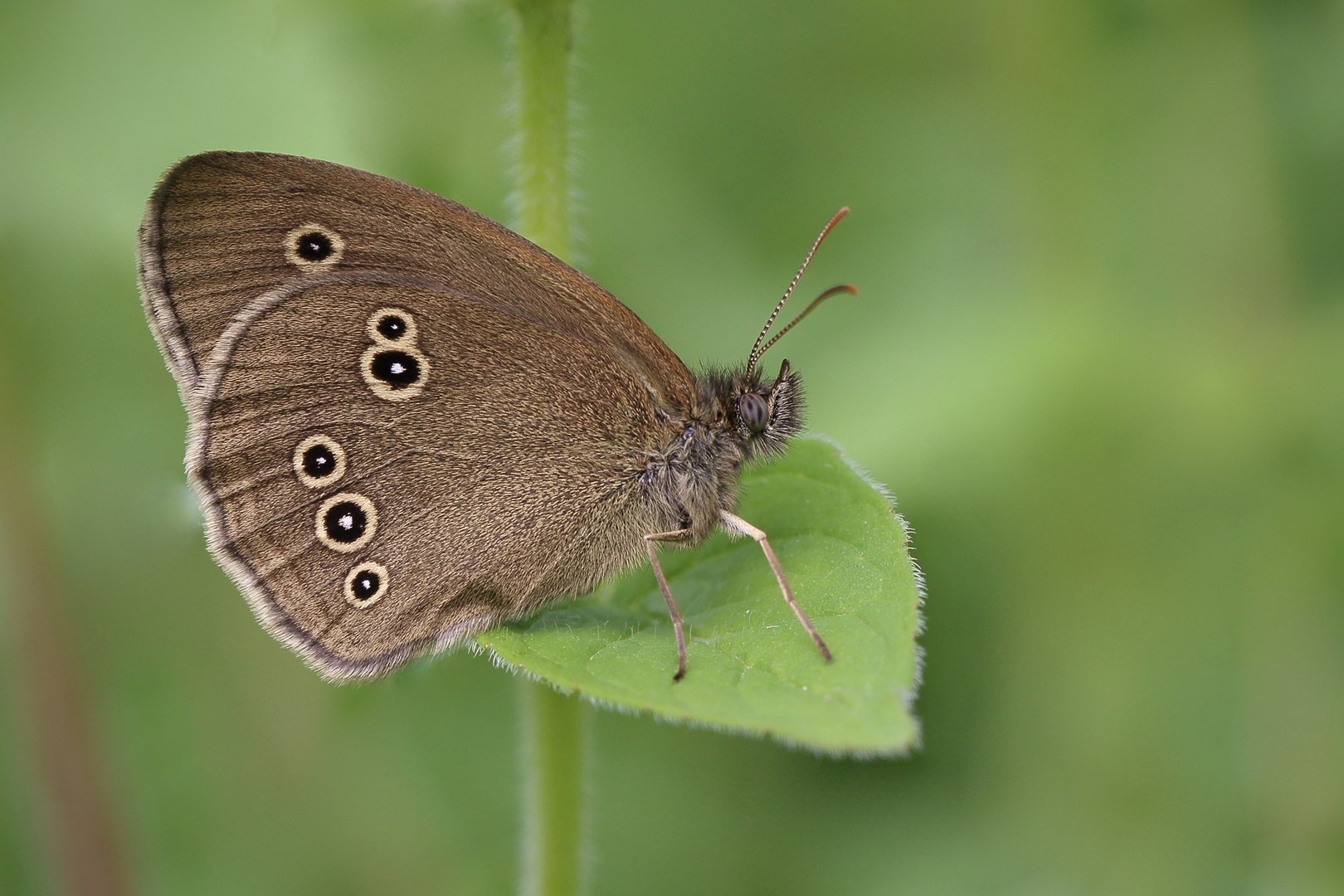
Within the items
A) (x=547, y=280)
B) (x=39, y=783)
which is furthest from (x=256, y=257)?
(x=39, y=783)

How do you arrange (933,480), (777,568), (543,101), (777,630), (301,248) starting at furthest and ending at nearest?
(933,480), (301,248), (543,101), (777,568), (777,630)

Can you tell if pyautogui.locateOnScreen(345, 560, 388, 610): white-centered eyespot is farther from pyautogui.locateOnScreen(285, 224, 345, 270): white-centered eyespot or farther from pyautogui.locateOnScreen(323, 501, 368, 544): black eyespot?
pyautogui.locateOnScreen(285, 224, 345, 270): white-centered eyespot

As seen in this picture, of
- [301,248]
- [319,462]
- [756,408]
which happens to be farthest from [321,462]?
[756,408]

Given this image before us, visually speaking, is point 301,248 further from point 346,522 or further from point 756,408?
point 756,408

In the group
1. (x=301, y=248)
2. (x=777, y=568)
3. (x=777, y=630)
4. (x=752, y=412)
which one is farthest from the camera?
(x=752, y=412)

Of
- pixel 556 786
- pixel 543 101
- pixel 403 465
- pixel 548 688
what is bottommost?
pixel 556 786

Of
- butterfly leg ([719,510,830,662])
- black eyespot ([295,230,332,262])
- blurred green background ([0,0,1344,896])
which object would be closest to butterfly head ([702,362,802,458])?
butterfly leg ([719,510,830,662])
